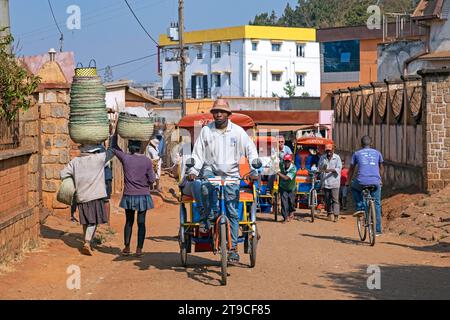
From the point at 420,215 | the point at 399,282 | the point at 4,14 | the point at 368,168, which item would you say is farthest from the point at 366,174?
the point at 4,14

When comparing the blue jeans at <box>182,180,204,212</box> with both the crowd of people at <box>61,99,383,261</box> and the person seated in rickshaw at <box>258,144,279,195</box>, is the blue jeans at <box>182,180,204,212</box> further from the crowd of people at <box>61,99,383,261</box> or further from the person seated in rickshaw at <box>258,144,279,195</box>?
the person seated in rickshaw at <box>258,144,279,195</box>

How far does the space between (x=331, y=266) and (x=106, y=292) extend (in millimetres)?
3782

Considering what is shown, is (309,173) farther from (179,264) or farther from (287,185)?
(179,264)

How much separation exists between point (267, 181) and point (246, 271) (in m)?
11.0

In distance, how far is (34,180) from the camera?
14.5m

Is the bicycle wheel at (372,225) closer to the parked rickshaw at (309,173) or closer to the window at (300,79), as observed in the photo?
the parked rickshaw at (309,173)

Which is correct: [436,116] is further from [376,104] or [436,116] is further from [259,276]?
[259,276]

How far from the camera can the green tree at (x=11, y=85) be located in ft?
42.7

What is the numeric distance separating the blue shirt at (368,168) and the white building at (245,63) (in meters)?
64.6

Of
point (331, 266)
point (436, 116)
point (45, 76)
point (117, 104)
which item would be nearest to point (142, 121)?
point (45, 76)

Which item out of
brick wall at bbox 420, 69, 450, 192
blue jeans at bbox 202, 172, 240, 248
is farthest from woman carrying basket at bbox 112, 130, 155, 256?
brick wall at bbox 420, 69, 450, 192

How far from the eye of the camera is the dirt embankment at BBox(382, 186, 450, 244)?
17.8 meters

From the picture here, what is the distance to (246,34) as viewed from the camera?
8100 cm

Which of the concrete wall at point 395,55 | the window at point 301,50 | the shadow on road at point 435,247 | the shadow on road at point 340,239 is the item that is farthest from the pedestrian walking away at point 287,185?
the window at point 301,50
